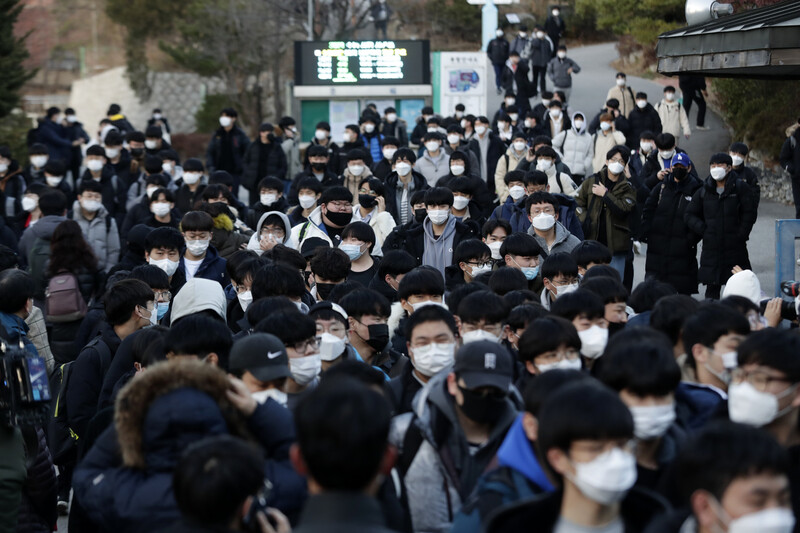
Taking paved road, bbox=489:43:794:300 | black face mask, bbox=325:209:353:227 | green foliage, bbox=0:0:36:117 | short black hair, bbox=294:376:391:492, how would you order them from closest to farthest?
short black hair, bbox=294:376:391:492 → black face mask, bbox=325:209:353:227 → paved road, bbox=489:43:794:300 → green foliage, bbox=0:0:36:117

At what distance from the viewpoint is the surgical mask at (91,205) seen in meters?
11.5

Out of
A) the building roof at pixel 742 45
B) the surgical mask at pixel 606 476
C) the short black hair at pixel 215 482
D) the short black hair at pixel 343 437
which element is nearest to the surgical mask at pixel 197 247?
the building roof at pixel 742 45

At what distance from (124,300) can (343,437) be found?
12.2 ft

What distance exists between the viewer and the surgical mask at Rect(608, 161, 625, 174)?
1187cm

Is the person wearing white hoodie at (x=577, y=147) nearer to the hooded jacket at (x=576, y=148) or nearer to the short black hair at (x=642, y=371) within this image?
the hooded jacket at (x=576, y=148)

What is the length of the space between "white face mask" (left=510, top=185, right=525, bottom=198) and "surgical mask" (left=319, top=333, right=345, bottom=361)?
596 cm

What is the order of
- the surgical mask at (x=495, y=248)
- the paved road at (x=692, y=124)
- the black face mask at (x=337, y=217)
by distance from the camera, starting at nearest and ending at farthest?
the surgical mask at (x=495, y=248)
the black face mask at (x=337, y=217)
the paved road at (x=692, y=124)

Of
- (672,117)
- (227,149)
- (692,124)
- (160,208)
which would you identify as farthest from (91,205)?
(692,124)

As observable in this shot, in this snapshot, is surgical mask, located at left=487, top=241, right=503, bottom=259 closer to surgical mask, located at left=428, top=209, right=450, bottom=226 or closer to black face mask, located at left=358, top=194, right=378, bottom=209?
surgical mask, located at left=428, top=209, right=450, bottom=226

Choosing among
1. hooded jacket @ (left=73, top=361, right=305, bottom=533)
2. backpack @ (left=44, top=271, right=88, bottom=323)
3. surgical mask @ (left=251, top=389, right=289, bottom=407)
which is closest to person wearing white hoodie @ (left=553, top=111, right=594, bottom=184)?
backpack @ (left=44, top=271, right=88, bottom=323)

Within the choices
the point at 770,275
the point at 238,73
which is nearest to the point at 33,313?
the point at 770,275

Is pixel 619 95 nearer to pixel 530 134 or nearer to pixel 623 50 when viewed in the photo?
pixel 530 134

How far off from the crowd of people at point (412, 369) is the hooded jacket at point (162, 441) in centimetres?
1

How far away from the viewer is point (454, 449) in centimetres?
428
